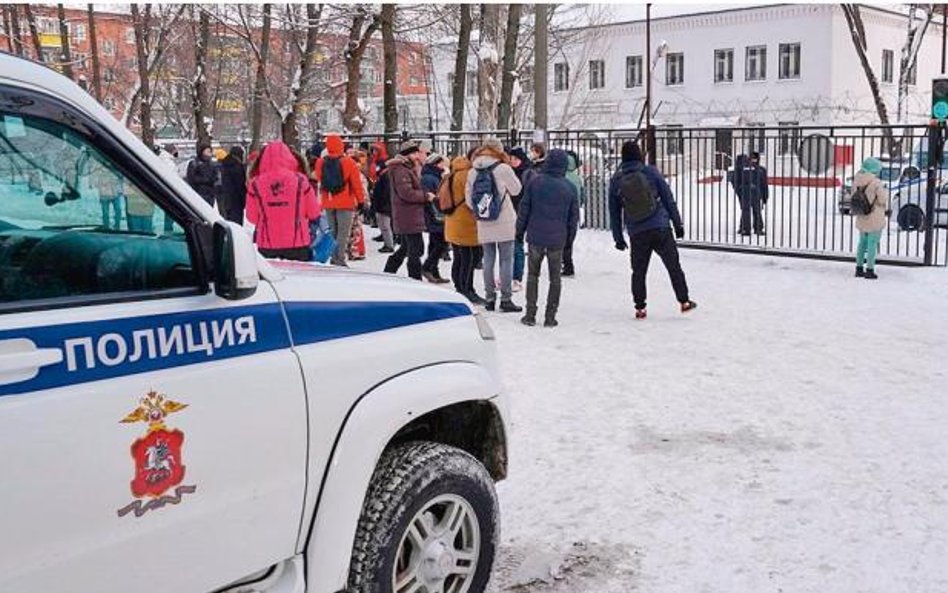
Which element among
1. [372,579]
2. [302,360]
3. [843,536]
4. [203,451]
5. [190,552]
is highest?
[302,360]

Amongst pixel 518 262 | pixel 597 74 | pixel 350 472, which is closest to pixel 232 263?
pixel 350 472

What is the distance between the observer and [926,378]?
7.66 m

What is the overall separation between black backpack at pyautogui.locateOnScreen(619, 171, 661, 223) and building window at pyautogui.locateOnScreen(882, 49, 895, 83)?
138ft

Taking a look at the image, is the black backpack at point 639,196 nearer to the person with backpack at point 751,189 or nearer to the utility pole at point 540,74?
the utility pole at point 540,74

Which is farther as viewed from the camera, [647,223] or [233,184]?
[233,184]

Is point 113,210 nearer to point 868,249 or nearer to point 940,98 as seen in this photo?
point 868,249

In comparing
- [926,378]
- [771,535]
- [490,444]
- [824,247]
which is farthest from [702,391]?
[824,247]

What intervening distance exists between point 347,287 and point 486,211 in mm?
6788

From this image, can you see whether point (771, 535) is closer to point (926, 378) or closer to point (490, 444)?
point (490, 444)

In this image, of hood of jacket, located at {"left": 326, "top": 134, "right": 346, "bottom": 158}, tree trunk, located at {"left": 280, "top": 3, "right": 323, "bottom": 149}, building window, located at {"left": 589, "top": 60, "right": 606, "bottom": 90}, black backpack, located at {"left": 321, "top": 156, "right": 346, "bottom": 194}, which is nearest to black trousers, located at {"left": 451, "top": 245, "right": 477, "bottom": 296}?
black backpack, located at {"left": 321, "top": 156, "right": 346, "bottom": 194}

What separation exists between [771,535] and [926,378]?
372 cm

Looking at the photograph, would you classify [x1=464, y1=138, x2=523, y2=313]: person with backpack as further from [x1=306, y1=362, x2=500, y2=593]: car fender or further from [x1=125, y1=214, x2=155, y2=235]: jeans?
[x1=125, y1=214, x2=155, y2=235]: jeans

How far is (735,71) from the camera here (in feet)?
150

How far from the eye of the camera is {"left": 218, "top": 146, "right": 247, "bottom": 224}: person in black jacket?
13.8 metres
